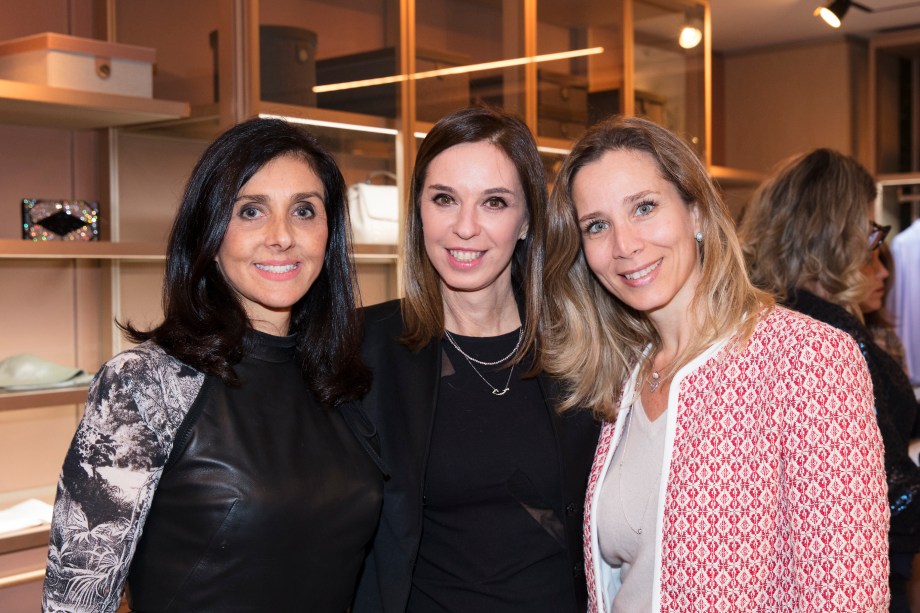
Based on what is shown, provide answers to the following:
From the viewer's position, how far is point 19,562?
8.43 ft

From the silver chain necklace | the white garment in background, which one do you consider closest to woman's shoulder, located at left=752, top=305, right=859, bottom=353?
the silver chain necklace

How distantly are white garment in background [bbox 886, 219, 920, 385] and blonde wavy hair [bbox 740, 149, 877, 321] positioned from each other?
2.68 m

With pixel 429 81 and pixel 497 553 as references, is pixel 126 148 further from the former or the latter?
pixel 497 553

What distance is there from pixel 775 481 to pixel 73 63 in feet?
7.13

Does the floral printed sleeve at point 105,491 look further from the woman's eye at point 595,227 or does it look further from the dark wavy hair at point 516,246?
the woman's eye at point 595,227

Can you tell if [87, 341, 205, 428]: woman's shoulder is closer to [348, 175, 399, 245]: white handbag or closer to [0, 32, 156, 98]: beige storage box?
[0, 32, 156, 98]: beige storage box

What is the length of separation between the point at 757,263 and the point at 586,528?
4.04 feet

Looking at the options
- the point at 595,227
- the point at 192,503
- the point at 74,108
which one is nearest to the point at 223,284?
the point at 192,503

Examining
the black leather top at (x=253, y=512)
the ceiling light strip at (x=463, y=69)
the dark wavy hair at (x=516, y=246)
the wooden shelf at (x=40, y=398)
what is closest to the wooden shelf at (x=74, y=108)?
the ceiling light strip at (x=463, y=69)

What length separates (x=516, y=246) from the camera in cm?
222

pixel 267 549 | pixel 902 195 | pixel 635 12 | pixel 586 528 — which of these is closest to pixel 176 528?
pixel 267 549

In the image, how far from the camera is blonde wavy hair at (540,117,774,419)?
1.76m

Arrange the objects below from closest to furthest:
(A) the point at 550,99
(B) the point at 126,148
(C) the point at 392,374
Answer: (C) the point at 392,374 < (B) the point at 126,148 < (A) the point at 550,99

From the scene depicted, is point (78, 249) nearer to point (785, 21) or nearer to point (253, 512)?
A: point (253, 512)
